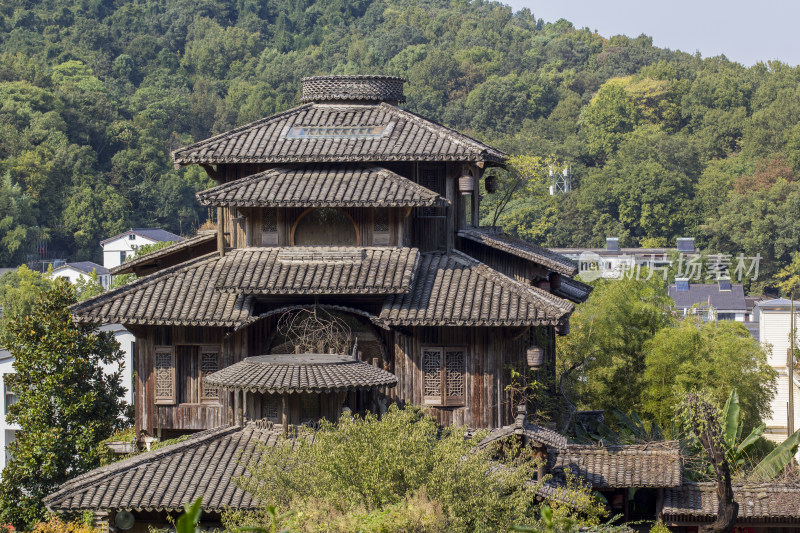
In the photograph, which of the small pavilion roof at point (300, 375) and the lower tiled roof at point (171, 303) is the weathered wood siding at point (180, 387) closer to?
the lower tiled roof at point (171, 303)

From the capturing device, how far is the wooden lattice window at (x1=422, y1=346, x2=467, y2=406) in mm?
26281

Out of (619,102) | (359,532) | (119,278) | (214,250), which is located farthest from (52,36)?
(359,532)

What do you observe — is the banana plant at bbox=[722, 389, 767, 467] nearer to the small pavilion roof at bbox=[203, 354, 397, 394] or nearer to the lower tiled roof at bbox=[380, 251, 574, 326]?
the lower tiled roof at bbox=[380, 251, 574, 326]

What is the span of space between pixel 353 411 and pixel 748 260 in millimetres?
81654

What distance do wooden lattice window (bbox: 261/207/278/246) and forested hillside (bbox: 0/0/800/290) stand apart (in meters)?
71.5

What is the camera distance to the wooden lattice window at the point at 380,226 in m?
27.1

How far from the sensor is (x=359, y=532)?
1265cm

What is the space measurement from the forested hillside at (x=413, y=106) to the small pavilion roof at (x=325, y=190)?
71.9 metres

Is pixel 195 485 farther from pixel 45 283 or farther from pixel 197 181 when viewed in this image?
pixel 197 181

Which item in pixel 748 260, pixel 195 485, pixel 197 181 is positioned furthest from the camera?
pixel 197 181

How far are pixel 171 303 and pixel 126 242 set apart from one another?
7177 cm

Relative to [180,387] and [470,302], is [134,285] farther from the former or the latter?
[470,302]

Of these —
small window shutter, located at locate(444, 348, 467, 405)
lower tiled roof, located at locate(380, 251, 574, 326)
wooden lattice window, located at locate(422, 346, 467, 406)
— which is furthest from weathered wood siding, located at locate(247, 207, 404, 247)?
small window shutter, located at locate(444, 348, 467, 405)
